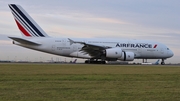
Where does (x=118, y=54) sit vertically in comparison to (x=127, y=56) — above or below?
above

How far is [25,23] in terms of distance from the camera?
3850cm

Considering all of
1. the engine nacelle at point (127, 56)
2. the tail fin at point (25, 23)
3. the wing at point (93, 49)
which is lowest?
the engine nacelle at point (127, 56)

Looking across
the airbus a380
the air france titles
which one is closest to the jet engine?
the airbus a380

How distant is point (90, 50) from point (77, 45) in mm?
2226

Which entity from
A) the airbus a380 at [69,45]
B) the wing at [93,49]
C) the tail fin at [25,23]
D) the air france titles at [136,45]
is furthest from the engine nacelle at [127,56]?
the tail fin at [25,23]

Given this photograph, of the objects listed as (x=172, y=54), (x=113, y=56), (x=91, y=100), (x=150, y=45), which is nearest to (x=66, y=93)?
(x=91, y=100)

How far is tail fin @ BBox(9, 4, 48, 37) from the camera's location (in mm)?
38250

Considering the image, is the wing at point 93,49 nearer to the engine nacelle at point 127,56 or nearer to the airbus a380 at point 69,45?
the airbus a380 at point 69,45

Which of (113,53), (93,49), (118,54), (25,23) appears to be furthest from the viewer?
(25,23)

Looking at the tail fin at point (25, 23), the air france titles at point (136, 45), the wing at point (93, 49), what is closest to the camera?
the wing at point (93, 49)

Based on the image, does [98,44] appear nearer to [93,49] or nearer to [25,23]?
[93,49]

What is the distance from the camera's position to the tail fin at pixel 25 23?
125 feet

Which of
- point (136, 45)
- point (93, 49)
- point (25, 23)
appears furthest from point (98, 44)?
point (25, 23)

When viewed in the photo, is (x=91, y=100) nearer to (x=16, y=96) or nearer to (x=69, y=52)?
(x=16, y=96)
